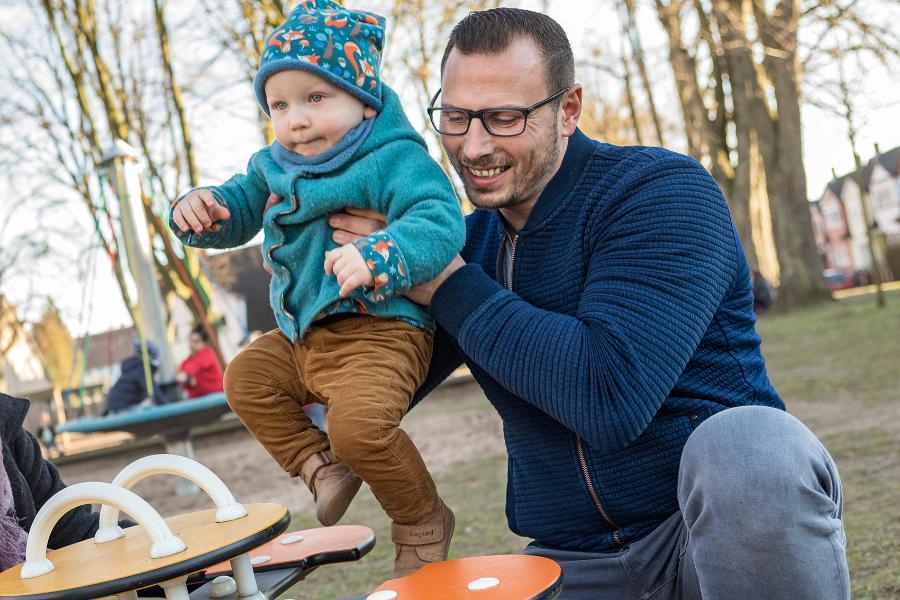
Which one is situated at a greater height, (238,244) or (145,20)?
(145,20)

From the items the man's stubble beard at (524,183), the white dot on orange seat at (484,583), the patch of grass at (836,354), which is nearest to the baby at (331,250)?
the man's stubble beard at (524,183)

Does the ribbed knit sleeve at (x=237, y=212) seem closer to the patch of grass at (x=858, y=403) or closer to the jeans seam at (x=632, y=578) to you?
the jeans seam at (x=632, y=578)

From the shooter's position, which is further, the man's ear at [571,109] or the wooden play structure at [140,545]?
the man's ear at [571,109]

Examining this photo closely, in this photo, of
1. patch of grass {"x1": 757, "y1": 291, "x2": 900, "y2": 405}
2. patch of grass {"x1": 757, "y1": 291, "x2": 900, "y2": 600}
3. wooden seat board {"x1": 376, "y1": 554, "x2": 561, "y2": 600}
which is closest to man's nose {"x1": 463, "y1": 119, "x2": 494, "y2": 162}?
wooden seat board {"x1": 376, "y1": 554, "x2": 561, "y2": 600}

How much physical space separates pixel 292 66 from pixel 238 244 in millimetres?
518

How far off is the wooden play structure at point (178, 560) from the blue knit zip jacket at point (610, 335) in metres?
0.29

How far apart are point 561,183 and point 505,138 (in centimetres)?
17

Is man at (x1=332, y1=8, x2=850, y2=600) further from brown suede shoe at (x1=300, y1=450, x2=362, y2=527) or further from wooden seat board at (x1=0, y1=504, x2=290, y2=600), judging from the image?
wooden seat board at (x1=0, y1=504, x2=290, y2=600)

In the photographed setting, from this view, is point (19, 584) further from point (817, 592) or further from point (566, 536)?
point (817, 592)

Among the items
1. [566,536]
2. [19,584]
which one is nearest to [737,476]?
[566,536]

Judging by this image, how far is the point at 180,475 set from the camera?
1935 millimetres

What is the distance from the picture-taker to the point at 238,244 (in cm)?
266

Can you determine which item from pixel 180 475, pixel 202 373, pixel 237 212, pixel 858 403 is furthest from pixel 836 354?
pixel 180 475

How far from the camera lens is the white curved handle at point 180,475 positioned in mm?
1940
